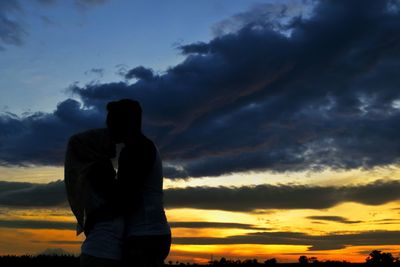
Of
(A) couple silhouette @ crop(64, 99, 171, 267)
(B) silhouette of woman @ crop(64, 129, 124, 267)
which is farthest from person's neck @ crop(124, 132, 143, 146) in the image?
(B) silhouette of woman @ crop(64, 129, 124, 267)

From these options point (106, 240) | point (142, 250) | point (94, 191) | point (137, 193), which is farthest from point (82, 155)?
point (142, 250)

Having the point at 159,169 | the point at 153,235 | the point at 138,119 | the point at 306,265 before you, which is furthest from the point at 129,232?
the point at 306,265

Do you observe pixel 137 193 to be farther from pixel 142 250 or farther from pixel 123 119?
pixel 123 119

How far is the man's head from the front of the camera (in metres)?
4.07

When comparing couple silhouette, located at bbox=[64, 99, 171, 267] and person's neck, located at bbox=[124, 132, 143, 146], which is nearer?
couple silhouette, located at bbox=[64, 99, 171, 267]

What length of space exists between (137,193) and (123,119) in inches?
21.1

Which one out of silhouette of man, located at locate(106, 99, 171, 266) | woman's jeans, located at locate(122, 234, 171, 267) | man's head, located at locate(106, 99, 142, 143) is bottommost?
woman's jeans, located at locate(122, 234, 171, 267)

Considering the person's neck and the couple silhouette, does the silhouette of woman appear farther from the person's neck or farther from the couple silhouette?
the person's neck

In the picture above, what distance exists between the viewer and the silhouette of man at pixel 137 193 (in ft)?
13.1

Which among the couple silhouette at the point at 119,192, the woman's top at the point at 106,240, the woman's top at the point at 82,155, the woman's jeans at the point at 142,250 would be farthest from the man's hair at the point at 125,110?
the woman's jeans at the point at 142,250

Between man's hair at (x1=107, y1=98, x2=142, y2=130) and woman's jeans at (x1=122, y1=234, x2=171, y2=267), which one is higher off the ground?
man's hair at (x1=107, y1=98, x2=142, y2=130)

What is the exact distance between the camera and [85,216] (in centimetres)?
406

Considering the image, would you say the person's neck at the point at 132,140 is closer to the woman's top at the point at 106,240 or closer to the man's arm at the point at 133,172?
the man's arm at the point at 133,172

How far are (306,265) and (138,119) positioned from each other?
45.8 feet
